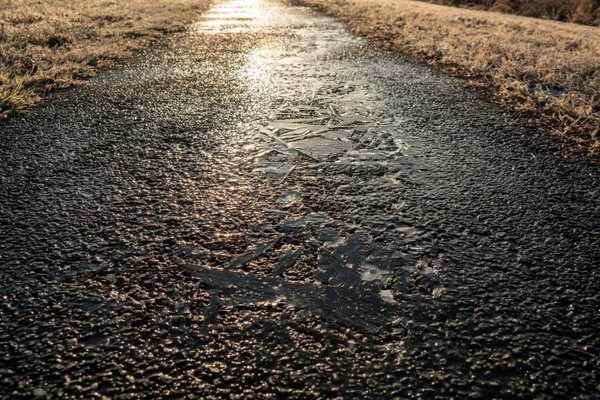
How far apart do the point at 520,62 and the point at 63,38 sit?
7941mm

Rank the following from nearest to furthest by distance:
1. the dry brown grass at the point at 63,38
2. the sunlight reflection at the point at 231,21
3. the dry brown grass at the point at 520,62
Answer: the dry brown grass at the point at 520,62 → the dry brown grass at the point at 63,38 → the sunlight reflection at the point at 231,21

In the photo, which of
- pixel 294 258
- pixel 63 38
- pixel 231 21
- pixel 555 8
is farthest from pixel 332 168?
pixel 555 8

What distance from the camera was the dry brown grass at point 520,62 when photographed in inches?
167

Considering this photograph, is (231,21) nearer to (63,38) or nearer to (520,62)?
(63,38)

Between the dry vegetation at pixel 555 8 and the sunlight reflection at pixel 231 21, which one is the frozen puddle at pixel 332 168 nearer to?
the sunlight reflection at pixel 231 21

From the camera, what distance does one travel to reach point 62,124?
3.93 metres

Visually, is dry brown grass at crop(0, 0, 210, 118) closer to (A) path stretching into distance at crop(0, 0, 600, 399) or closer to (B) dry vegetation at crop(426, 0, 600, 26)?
(A) path stretching into distance at crop(0, 0, 600, 399)

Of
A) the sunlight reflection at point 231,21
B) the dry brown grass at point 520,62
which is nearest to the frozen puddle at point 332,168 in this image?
the dry brown grass at point 520,62

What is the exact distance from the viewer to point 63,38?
307 inches

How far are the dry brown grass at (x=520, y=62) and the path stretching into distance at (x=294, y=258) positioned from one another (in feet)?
2.17

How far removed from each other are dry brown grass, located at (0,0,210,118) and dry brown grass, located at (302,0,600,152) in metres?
5.15

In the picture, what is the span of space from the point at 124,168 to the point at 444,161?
242 centimetres

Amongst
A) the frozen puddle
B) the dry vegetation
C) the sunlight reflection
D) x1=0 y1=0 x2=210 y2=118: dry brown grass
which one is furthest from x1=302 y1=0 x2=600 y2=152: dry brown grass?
the dry vegetation

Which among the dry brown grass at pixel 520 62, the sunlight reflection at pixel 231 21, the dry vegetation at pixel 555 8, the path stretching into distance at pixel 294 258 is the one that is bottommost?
the path stretching into distance at pixel 294 258
